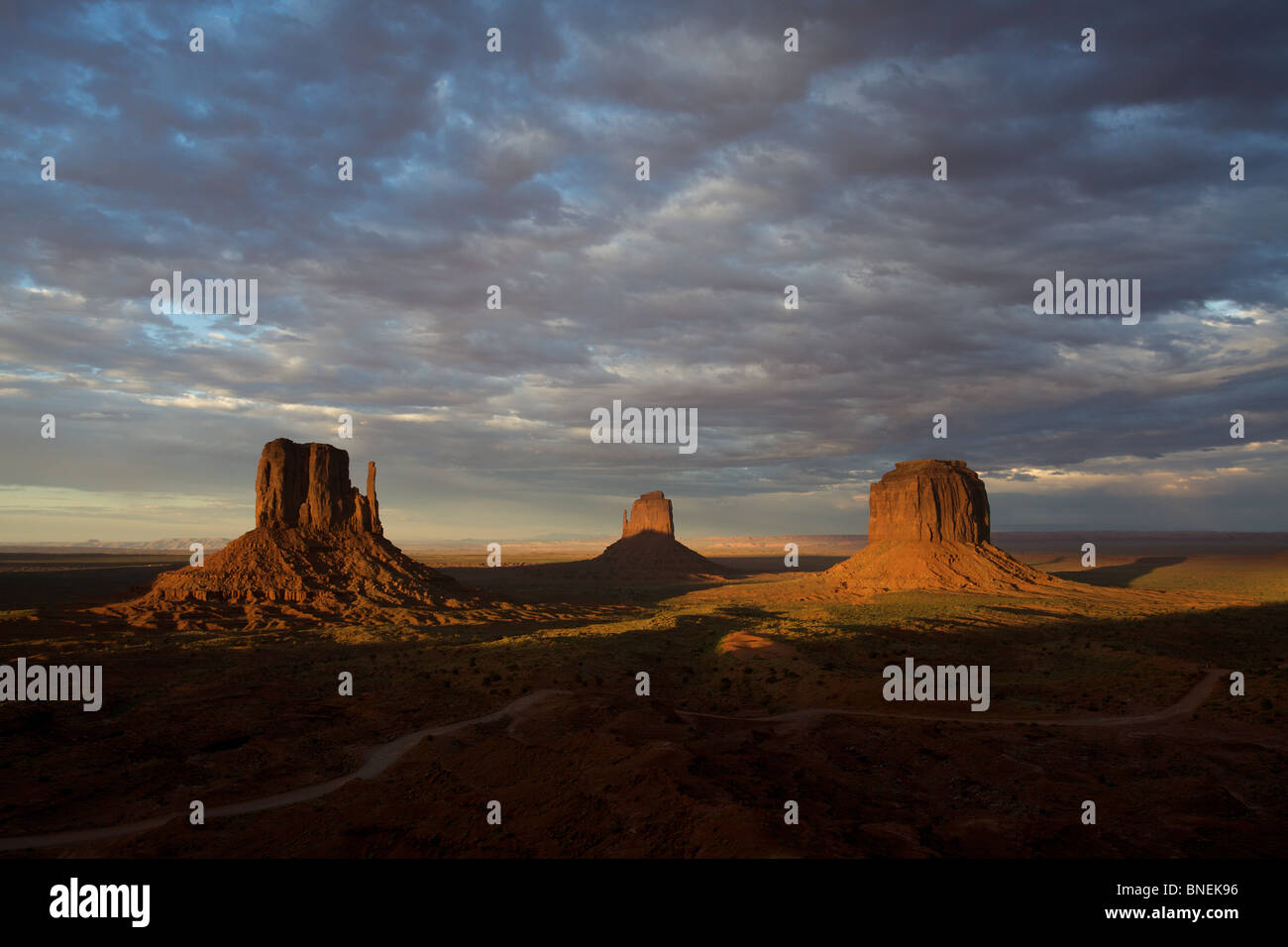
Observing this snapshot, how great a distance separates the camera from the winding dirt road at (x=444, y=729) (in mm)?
16641

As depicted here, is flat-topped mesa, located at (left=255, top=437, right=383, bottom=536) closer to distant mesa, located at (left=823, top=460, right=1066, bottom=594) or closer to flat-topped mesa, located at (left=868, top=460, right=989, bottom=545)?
distant mesa, located at (left=823, top=460, right=1066, bottom=594)

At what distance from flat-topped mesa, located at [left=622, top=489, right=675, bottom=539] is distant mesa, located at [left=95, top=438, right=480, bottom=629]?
→ 9939 centimetres

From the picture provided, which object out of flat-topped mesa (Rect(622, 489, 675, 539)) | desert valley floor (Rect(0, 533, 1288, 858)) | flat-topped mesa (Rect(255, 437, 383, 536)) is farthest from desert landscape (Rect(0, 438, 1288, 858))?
flat-topped mesa (Rect(622, 489, 675, 539))

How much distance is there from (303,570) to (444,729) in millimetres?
45948

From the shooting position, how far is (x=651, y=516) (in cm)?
17450

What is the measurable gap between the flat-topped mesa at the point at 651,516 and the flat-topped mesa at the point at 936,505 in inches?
2739

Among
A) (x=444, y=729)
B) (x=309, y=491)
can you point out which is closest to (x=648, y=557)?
(x=309, y=491)

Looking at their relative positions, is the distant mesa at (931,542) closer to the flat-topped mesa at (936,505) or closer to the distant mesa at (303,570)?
the flat-topped mesa at (936,505)

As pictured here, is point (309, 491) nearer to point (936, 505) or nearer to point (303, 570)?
point (303, 570)

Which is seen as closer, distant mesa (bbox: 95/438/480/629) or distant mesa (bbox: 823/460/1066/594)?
distant mesa (bbox: 95/438/480/629)

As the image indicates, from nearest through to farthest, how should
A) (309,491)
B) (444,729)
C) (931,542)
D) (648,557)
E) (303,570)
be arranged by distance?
(444,729) → (303,570) → (309,491) → (931,542) → (648,557)

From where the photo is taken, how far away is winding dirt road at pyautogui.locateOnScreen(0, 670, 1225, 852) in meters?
16.6

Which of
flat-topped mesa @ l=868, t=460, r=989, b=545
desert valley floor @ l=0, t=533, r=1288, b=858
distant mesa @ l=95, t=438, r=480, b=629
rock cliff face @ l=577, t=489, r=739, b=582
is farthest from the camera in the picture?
rock cliff face @ l=577, t=489, r=739, b=582

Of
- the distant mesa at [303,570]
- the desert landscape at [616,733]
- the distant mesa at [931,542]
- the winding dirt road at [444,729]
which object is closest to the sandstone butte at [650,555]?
the distant mesa at [931,542]
